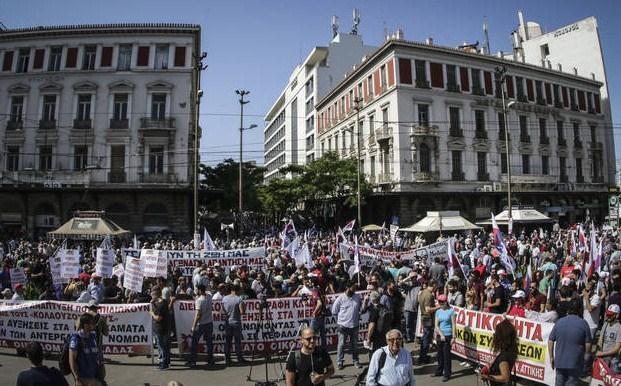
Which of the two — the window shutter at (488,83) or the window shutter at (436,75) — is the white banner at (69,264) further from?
the window shutter at (488,83)

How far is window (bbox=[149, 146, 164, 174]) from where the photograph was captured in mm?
37281

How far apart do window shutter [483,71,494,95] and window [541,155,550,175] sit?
962 centimetres

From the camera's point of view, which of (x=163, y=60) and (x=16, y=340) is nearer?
(x=16, y=340)

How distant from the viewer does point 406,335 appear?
10664 millimetres

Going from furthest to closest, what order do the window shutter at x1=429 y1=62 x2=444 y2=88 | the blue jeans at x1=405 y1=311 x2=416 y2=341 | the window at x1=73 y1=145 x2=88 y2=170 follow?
the window shutter at x1=429 y1=62 x2=444 y2=88
the window at x1=73 y1=145 x2=88 y2=170
the blue jeans at x1=405 y1=311 x2=416 y2=341

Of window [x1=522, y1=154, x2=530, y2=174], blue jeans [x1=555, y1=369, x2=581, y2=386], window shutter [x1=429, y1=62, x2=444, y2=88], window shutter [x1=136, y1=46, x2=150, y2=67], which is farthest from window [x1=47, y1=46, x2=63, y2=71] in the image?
window [x1=522, y1=154, x2=530, y2=174]

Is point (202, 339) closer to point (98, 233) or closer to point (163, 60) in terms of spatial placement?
point (98, 233)

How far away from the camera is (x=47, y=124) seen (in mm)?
38156

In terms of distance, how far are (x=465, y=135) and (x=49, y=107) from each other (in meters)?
37.9

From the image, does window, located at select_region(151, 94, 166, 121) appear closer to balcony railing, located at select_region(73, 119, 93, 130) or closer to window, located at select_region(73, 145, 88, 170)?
balcony railing, located at select_region(73, 119, 93, 130)

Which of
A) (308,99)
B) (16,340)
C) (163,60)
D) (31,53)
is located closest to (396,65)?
(163,60)

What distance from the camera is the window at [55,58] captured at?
38.8m

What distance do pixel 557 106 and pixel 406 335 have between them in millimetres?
47309

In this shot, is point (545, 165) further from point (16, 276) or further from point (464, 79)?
point (16, 276)
